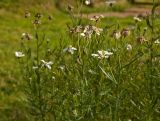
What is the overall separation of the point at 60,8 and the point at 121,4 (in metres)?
1.80

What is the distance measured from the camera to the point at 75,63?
4387 millimetres

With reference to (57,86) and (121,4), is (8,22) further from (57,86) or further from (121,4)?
(57,86)

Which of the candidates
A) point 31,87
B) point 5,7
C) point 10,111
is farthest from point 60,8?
point 31,87

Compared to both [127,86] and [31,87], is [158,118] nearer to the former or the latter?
[127,86]

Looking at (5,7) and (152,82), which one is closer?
(152,82)

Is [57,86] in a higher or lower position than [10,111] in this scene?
higher

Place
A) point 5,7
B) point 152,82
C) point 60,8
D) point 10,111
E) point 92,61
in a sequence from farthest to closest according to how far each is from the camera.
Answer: point 60,8
point 5,7
point 10,111
point 92,61
point 152,82

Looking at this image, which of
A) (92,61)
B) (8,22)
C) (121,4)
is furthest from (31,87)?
(121,4)

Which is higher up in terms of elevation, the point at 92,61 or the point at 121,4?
the point at 92,61

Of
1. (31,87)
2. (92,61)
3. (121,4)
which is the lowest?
(121,4)

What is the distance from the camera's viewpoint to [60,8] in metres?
13.9

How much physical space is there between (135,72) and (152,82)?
0.40 metres

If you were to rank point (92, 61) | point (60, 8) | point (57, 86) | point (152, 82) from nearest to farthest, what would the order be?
point (152, 82), point (92, 61), point (57, 86), point (60, 8)

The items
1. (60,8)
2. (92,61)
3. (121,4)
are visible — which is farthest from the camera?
(121,4)
